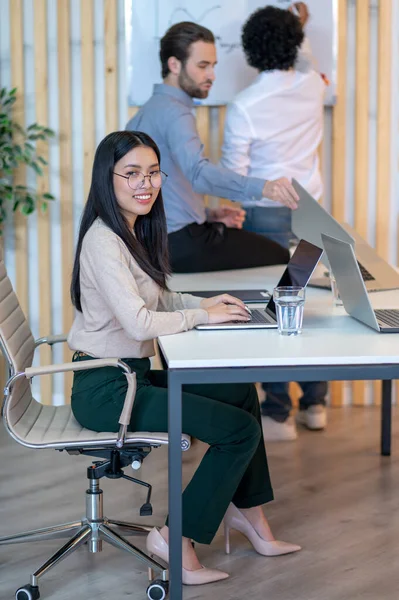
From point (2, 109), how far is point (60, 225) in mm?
656

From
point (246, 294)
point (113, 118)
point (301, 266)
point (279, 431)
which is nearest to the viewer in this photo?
point (301, 266)

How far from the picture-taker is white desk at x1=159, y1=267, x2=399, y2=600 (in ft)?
7.33

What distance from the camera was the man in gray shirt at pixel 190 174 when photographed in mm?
3754

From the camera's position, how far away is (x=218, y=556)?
3.08 m

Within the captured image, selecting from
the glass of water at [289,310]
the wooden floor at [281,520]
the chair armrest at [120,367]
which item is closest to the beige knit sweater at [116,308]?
the chair armrest at [120,367]

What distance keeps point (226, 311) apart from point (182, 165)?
4.03 feet

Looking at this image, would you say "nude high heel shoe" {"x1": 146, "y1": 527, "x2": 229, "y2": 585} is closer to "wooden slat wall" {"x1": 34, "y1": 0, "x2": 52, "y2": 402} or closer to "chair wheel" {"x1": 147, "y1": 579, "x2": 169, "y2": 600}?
"chair wheel" {"x1": 147, "y1": 579, "x2": 169, "y2": 600}

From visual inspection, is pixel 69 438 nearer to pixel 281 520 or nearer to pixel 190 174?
pixel 281 520

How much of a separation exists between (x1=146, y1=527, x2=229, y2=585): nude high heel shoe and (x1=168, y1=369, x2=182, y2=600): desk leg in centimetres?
38

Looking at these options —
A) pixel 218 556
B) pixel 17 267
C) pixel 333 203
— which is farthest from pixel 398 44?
pixel 218 556

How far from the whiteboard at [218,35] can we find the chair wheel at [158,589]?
2798mm

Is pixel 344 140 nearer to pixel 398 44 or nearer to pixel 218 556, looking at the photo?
pixel 398 44

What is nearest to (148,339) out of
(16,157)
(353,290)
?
(353,290)

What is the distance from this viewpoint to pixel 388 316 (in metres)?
2.75
